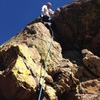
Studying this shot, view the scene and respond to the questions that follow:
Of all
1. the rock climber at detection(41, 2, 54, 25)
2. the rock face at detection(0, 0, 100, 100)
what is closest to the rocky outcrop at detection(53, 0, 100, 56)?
the rock face at detection(0, 0, 100, 100)

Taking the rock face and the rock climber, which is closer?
the rock face

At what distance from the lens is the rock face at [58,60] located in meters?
10.9

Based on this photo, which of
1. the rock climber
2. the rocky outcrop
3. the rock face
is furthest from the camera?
the rock climber

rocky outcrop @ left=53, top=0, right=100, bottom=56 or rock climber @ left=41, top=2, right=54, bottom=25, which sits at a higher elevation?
rock climber @ left=41, top=2, right=54, bottom=25

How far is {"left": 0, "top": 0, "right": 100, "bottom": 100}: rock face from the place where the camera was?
10938 mm

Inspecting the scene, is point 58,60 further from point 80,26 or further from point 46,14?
point 46,14

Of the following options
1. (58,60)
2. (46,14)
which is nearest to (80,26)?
(46,14)

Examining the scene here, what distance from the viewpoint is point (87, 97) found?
1118cm

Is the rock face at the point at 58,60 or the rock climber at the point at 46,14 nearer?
the rock face at the point at 58,60

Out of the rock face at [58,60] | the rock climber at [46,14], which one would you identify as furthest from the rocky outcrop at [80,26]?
the rock climber at [46,14]

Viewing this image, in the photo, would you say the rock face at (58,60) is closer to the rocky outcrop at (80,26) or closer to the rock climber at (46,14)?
the rocky outcrop at (80,26)

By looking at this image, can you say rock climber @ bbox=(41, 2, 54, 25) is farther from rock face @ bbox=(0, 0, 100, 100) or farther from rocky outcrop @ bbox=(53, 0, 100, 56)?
rocky outcrop @ bbox=(53, 0, 100, 56)

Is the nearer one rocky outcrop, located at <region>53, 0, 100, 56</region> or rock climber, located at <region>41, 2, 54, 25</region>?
rocky outcrop, located at <region>53, 0, 100, 56</region>

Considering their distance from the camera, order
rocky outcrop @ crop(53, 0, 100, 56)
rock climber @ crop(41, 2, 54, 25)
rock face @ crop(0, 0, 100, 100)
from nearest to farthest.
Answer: rock face @ crop(0, 0, 100, 100) < rocky outcrop @ crop(53, 0, 100, 56) < rock climber @ crop(41, 2, 54, 25)
